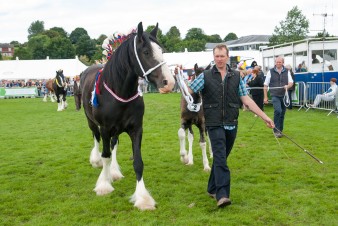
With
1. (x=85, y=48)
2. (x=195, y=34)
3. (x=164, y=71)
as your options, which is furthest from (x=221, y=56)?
(x=195, y=34)

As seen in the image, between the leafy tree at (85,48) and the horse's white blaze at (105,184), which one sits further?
the leafy tree at (85,48)

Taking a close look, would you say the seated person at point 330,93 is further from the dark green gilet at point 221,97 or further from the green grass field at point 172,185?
the dark green gilet at point 221,97

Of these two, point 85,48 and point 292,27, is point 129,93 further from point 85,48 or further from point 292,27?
point 85,48

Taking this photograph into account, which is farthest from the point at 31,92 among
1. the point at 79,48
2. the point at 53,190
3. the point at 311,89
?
the point at 79,48

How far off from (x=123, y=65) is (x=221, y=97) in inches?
58.6

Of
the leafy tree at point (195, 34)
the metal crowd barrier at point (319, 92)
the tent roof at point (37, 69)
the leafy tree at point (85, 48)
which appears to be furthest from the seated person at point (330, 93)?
the leafy tree at point (195, 34)

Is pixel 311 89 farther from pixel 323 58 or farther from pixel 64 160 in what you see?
pixel 64 160

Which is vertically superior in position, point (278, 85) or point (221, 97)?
point (221, 97)

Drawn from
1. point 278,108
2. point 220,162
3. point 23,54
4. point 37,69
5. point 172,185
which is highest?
point 23,54

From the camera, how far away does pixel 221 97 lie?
496cm

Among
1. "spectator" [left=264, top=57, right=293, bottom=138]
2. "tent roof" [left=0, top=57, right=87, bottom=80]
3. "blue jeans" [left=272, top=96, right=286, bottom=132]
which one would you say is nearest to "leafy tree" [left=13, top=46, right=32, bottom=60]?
"tent roof" [left=0, top=57, right=87, bottom=80]

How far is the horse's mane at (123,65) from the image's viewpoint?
16.9 feet

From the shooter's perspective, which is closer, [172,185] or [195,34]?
[172,185]

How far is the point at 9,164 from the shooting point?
822cm
